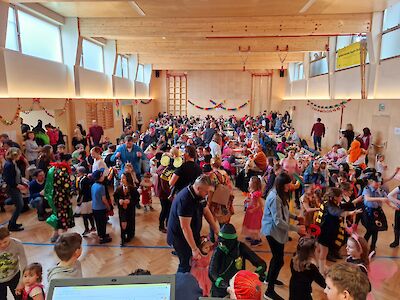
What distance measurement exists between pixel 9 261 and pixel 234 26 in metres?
8.57

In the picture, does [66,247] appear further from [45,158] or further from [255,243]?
[45,158]

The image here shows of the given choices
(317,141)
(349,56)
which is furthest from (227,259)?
(317,141)

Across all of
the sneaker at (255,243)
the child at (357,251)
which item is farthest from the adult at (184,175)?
the child at (357,251)

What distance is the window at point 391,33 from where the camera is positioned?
8.28 meters

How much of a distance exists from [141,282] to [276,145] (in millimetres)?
9329

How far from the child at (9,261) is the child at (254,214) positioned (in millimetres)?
3130

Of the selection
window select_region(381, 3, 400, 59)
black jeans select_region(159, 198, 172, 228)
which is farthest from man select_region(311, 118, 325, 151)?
black jeans select_region(159, 198, 172, 228)

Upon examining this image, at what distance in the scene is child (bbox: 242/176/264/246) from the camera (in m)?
4.62

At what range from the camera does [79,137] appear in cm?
1002

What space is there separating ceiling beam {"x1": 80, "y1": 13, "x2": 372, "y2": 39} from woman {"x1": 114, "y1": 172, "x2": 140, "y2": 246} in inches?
239

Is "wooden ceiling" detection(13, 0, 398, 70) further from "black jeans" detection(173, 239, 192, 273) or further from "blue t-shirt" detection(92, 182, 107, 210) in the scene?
"black jeans" detection(173, 239, 192, 273)

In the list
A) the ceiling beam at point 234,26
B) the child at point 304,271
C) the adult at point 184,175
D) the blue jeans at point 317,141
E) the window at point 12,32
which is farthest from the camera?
the blue jeans at point 317,141

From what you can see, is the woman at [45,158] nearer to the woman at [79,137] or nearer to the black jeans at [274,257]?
the woman at [79,137]

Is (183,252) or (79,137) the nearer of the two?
(183,252)
